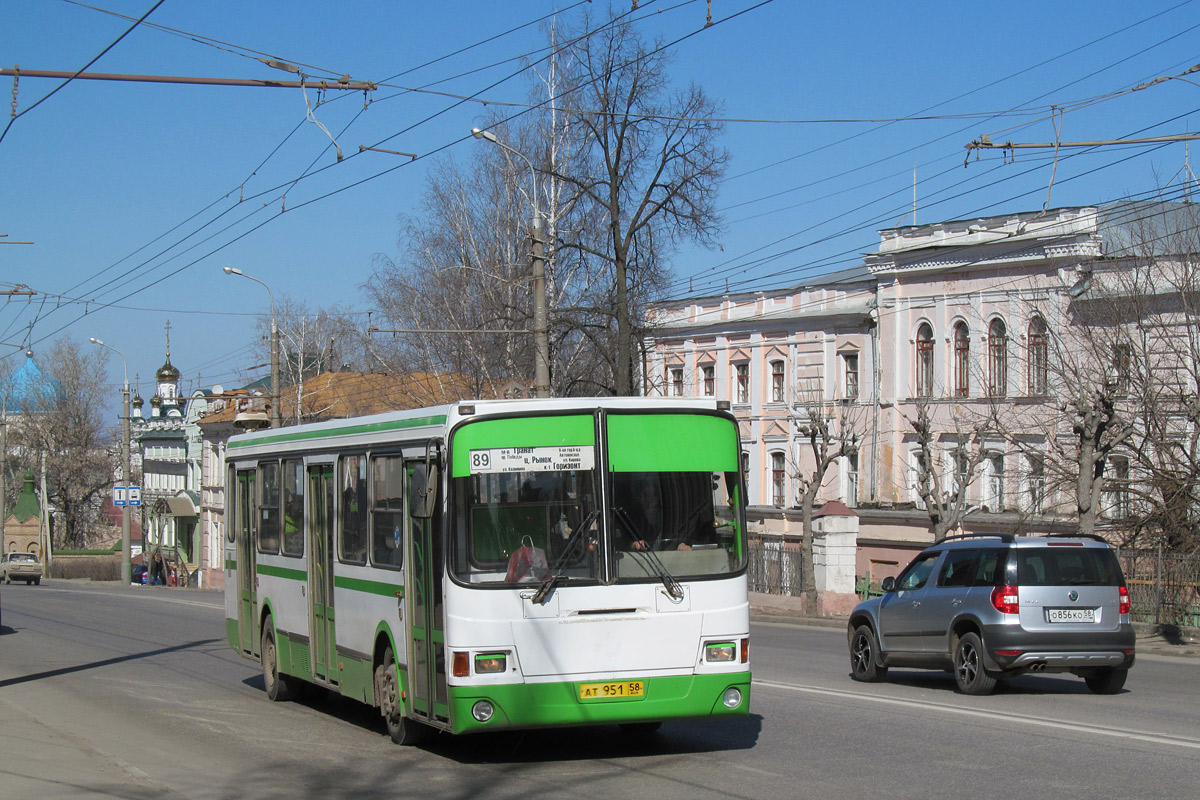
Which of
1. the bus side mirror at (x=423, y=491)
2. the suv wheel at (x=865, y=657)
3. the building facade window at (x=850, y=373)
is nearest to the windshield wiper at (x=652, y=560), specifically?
the bus side mirror at (x=423, y=491)

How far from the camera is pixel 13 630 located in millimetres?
28719

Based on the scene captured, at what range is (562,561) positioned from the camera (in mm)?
9914

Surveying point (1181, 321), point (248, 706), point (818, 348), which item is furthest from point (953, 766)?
point (818, 348)

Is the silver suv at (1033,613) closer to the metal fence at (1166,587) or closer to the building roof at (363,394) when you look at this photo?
the metal fence at (1166,587)

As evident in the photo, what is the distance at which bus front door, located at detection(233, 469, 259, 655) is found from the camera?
1567cm

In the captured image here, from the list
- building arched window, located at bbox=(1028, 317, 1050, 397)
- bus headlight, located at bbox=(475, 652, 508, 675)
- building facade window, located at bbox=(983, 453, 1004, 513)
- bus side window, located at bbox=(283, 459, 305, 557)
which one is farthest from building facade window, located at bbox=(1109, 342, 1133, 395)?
bus headlight, located at bbox=(475, 652, 508, 675)

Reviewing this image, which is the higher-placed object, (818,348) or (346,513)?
(818,348)

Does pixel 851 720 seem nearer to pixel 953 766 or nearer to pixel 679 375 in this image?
pixel 953 766

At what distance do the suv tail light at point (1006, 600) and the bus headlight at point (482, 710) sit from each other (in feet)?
22.3

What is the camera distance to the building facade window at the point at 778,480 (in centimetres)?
5522

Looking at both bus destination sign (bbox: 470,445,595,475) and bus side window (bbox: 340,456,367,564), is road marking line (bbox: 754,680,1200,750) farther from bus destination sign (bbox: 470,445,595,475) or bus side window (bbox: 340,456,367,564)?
bus side window (bbox: 340,456,367,564)

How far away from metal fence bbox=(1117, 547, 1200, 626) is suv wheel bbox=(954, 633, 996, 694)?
12.0 m

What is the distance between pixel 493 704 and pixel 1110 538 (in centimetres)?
3122

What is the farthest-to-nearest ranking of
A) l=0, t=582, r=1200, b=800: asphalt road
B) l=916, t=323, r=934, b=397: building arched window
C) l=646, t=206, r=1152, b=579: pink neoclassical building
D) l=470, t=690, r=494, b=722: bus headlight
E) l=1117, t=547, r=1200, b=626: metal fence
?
l=916, t=323, r=934, b=397: building arched window → l=646, t=206, r=1152, b=579: pink neoclassical building → l=1117, t=547, r=1200, b=626: metal fence → l=470, t=690, r=494, b=722: bus headlight → l=0, t=582, r=1200, b=800: asphalt road
